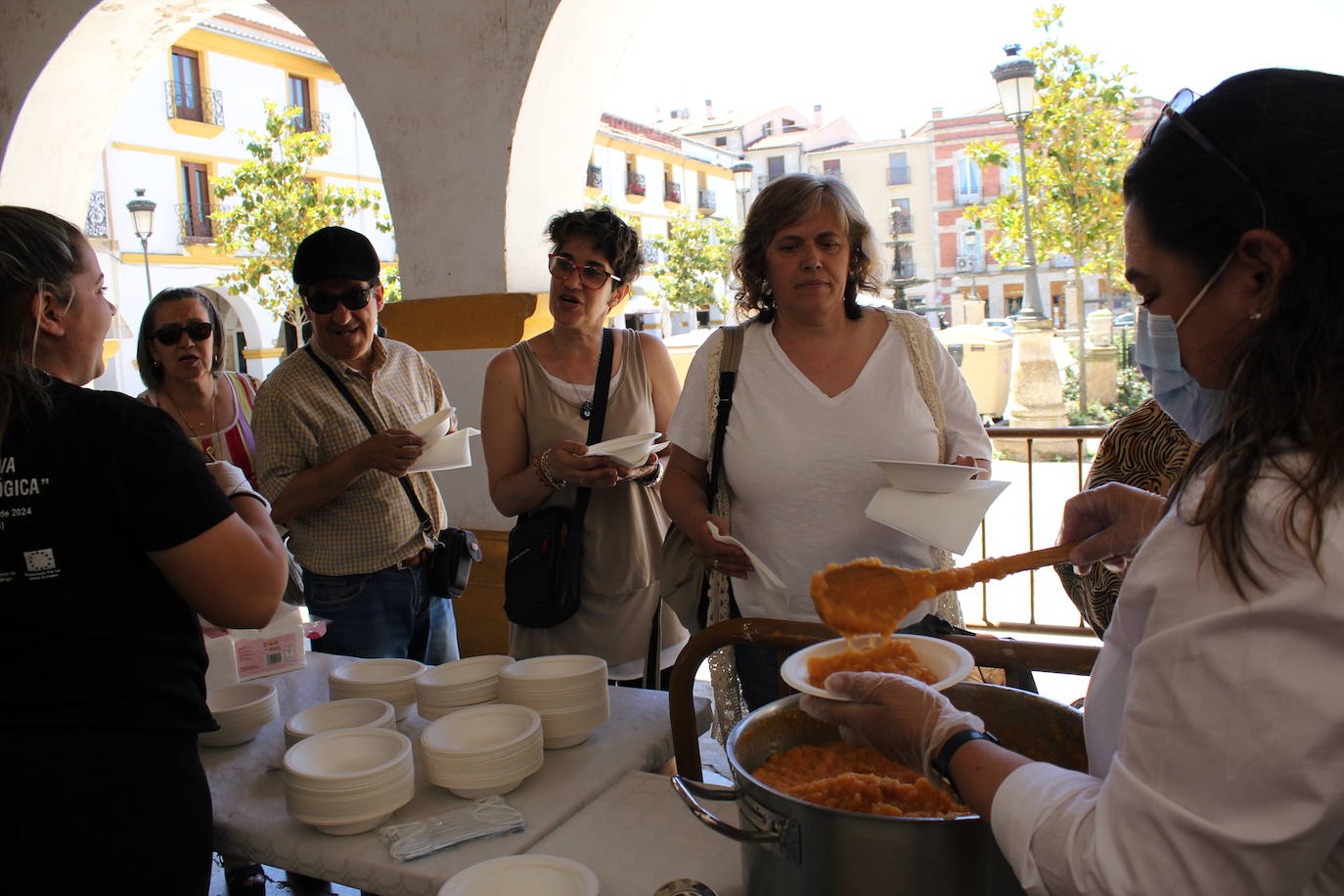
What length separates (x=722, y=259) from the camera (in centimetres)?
2725

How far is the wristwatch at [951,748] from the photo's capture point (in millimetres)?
1105

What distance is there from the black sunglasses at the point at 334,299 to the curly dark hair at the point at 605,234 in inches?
23.3

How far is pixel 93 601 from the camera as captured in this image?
1.41 meters

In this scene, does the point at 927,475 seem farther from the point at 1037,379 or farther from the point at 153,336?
the point at 1037,379

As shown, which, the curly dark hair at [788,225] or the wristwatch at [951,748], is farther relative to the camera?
the curly dark hair at [788,225]

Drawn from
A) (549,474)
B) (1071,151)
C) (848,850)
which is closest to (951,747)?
(848,850)

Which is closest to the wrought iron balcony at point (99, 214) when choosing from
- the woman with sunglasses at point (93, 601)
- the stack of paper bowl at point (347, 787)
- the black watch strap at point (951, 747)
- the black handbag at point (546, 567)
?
the black handbag at point (546, 567)

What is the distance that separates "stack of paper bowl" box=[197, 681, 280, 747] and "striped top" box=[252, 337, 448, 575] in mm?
673

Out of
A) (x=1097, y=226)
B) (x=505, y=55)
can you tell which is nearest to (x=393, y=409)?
(x=505, y=55)

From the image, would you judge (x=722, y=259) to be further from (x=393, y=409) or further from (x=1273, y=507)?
(x=1273, y=507)

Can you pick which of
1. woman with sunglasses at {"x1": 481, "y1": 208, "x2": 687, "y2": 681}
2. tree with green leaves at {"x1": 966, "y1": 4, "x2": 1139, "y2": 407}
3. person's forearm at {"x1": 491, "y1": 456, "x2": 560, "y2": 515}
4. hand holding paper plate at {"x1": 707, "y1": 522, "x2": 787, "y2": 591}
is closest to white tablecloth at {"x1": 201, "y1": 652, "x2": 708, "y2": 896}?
hand holding paper plate at {"x1": 707, "y1": 522, "x2": 787, "y2": 591}

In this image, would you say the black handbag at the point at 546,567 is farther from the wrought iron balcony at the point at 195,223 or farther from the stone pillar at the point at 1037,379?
the wrought iron balcony at the point at 195,223

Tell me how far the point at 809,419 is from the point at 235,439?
2.03 m

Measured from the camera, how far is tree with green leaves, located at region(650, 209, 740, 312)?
27312 millimetres
